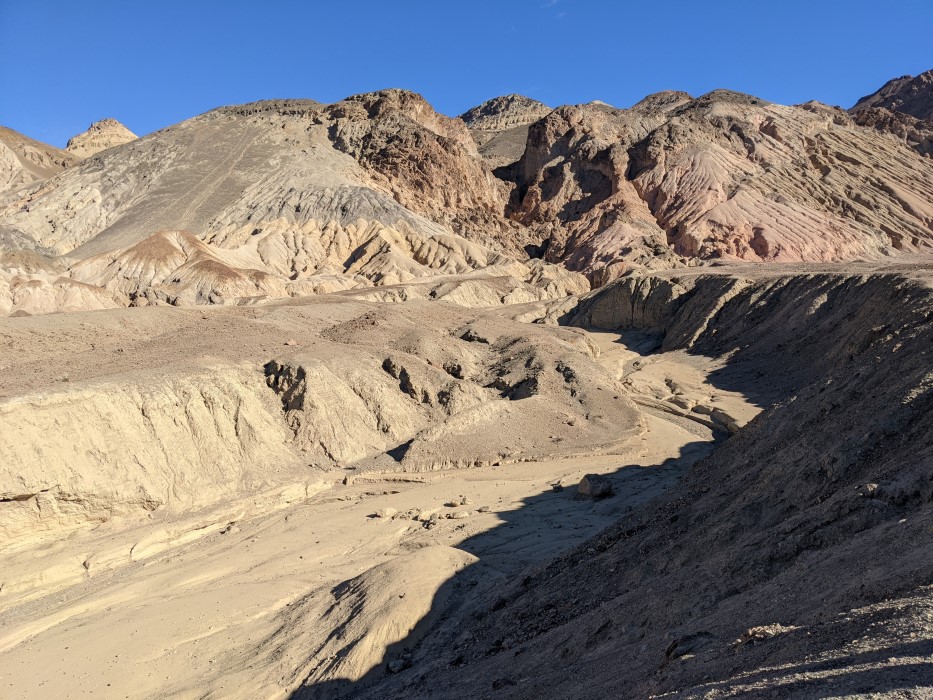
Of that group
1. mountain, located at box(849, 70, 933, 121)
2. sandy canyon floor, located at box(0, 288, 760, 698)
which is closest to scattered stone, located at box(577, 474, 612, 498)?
sandy canyon floor, located at box(0, 288, 760, 698)

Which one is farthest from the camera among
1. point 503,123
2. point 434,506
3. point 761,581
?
point 503,123

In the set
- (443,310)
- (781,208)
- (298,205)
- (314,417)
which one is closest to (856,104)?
(781,208)

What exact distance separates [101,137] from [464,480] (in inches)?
4081

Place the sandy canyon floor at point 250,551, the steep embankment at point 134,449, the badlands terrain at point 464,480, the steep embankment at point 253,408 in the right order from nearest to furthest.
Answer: the badlands terrain at point 464,480, the sandy canyon floor at point 250,551, the steep embankment at point 134,449, the steep embankment at point 253,408

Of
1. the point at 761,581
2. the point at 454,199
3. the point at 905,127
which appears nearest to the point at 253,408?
the point at 761,581

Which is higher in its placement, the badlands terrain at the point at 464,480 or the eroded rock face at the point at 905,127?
the eroded rock face at the point at 905,127

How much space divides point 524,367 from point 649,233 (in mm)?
34654

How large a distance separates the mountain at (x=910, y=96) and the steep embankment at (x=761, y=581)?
9335cm

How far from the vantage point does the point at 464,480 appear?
17.1 meters

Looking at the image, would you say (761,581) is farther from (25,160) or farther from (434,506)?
(25,160)

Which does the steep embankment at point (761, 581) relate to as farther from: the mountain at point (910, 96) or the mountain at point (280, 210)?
the mountain at point (910, 96)

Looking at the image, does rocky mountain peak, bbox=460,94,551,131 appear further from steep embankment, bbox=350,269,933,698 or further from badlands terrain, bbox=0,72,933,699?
steep embankment, bbox=350,269,933,698

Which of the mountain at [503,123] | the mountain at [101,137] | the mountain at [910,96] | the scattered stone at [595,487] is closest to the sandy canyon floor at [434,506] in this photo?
the scattered stone at [595,487]

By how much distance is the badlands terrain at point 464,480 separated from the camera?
5.99 meters
